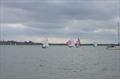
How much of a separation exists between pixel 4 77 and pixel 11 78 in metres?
1.96

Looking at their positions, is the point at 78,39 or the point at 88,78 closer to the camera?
the point at 88,78

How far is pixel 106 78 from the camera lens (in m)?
62.5

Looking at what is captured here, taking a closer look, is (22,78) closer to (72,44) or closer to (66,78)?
(66,78)

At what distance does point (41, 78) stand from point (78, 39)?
358ft

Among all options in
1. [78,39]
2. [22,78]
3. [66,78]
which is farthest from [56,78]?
[78,39]

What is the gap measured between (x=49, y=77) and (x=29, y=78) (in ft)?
13.6

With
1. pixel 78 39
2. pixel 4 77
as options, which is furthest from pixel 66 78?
pixel 78 39

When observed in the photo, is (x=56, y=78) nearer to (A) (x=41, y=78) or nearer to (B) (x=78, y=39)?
(A) (x=41, y=78)

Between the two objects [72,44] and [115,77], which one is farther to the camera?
[72,44]

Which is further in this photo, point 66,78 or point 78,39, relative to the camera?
point 78,39

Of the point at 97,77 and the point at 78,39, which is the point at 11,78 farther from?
the point at 78,39

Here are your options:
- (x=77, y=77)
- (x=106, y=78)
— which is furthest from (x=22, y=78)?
(x=106, y=78)

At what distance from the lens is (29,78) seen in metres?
62.5

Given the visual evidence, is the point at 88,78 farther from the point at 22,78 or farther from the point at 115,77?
the point at 22,78
